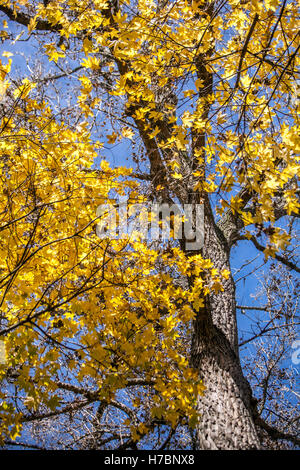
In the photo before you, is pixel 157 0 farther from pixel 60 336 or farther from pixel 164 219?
pixel 60 336

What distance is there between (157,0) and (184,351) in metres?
3.97

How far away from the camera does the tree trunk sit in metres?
2.81

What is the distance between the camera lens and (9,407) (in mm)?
2143

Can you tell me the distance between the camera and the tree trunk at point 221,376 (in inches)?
111

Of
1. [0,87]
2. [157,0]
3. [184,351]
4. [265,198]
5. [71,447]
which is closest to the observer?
[265,198]

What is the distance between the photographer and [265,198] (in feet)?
7.02

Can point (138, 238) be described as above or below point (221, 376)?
above

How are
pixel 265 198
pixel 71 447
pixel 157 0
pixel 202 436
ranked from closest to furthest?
pixel 265 198
pixel 202 436
pixel 157 0
pixel 71 447

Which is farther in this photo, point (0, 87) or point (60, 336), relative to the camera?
point (60, 336)

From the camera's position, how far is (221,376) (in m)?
3.15

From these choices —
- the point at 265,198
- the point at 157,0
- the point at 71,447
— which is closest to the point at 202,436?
the point at 71,447

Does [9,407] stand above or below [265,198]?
below
